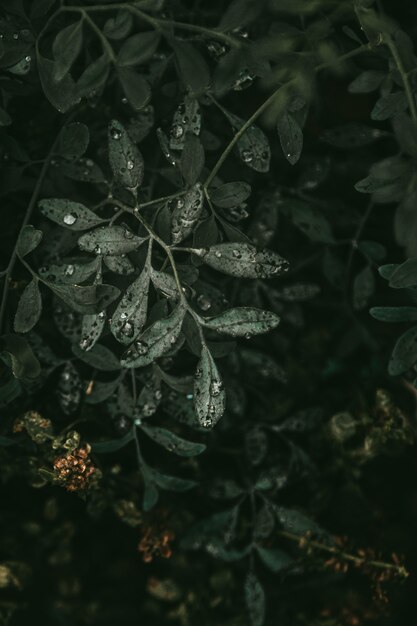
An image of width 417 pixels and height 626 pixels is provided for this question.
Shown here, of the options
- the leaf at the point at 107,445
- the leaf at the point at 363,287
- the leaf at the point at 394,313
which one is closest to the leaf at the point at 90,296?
the leaf at the point at 107,445

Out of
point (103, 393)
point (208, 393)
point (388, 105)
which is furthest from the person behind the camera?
point (103, 393)

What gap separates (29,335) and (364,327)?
1.77ft

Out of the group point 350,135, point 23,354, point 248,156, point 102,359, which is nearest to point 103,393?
point 102,359

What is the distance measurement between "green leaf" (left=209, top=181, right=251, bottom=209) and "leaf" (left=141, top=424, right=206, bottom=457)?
303mm

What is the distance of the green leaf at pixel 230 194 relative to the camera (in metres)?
0.91

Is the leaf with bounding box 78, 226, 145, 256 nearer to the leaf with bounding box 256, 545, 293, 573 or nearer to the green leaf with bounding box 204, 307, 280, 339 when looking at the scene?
the green leaf with bounding box 204, 307, 280, 339

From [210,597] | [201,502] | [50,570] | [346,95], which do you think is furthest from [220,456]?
[346,95]

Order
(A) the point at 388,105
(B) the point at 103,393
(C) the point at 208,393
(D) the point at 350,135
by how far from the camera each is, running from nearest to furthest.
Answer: (C) the point at 208,393
(A) the point at 388,105
(B) the point at 103,393
(D) the point at 350,135

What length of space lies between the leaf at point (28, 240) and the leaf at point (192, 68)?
0.79ft

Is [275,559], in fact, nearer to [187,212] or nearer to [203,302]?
[203,302]

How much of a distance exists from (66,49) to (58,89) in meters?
0.05

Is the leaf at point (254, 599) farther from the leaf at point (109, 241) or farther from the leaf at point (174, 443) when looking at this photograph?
the leaf at point (109, 241)

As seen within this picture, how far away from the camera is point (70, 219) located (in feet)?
3.09

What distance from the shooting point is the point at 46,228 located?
109 centimetres
